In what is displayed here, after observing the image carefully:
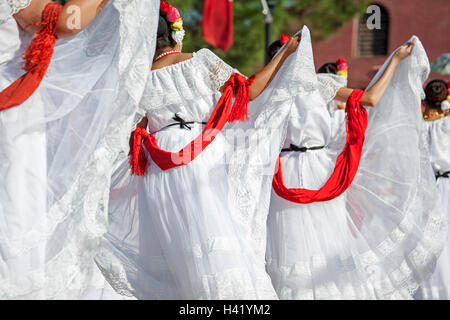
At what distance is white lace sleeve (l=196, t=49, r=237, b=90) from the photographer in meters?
3.16

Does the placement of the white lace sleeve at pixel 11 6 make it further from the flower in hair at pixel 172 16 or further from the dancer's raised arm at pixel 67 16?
the flower in hair at pixel 172 16

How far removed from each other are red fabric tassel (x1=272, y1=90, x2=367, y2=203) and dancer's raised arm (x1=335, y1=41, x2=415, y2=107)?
4 cm

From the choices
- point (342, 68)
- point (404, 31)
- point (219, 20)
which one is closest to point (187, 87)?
point (342, 68)

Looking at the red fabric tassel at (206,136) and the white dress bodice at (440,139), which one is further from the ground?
the red fabric tassel at (206,136)

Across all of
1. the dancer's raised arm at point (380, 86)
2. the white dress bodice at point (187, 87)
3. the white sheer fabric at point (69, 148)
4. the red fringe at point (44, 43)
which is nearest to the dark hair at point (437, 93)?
the dancer's raised arm at point (380, 86)

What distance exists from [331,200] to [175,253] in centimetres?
122

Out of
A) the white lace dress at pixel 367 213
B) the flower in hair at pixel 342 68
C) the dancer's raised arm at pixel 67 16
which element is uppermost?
the dancer's raised arm at pixel 67 16

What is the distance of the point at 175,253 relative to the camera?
10.3 feet

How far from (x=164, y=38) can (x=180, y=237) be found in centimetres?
105

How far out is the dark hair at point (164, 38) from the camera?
333 cm

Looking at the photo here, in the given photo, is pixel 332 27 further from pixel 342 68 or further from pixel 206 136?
pixel 206 136

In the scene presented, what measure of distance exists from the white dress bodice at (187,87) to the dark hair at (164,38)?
0.60 ft

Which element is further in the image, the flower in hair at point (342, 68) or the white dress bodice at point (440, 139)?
the white dress bodice at point (440, 139)
